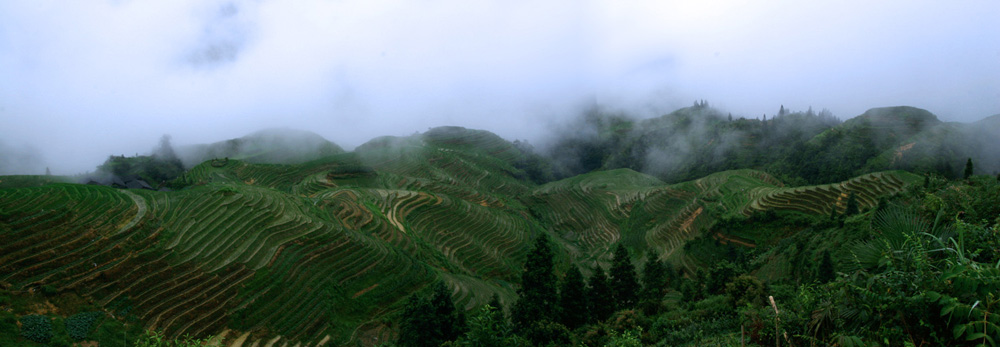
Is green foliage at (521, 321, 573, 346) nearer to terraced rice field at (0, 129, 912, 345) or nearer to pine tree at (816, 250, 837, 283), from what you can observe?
terraced rice field at (0, 129, 912, 345)

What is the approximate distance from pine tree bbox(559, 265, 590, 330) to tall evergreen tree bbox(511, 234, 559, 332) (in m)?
0.62

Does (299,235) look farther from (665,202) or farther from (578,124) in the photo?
(578,124)

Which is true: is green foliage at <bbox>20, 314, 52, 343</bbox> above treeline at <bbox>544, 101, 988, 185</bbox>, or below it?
above

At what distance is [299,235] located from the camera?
20188mm

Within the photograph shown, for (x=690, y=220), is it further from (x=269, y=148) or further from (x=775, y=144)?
(x=269, y=148)

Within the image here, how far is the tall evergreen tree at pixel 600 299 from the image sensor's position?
61.5 ft

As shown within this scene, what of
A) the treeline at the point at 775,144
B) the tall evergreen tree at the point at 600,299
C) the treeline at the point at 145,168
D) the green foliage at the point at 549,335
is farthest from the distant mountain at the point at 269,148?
the green foliage at the point at 549,335

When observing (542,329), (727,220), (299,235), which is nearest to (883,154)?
(727,220)

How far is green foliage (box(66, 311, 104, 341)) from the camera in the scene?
11.3 meters

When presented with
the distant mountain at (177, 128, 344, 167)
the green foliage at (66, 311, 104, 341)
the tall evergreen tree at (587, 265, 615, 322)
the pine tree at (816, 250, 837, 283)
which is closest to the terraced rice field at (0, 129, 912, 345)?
the green foliage at (66, 311, 104, 341)

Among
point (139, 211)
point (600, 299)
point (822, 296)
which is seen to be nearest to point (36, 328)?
point (139, 211)

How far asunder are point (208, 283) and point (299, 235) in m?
5.24

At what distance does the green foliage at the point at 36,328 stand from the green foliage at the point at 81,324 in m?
0.45

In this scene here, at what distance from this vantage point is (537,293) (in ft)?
60.7
